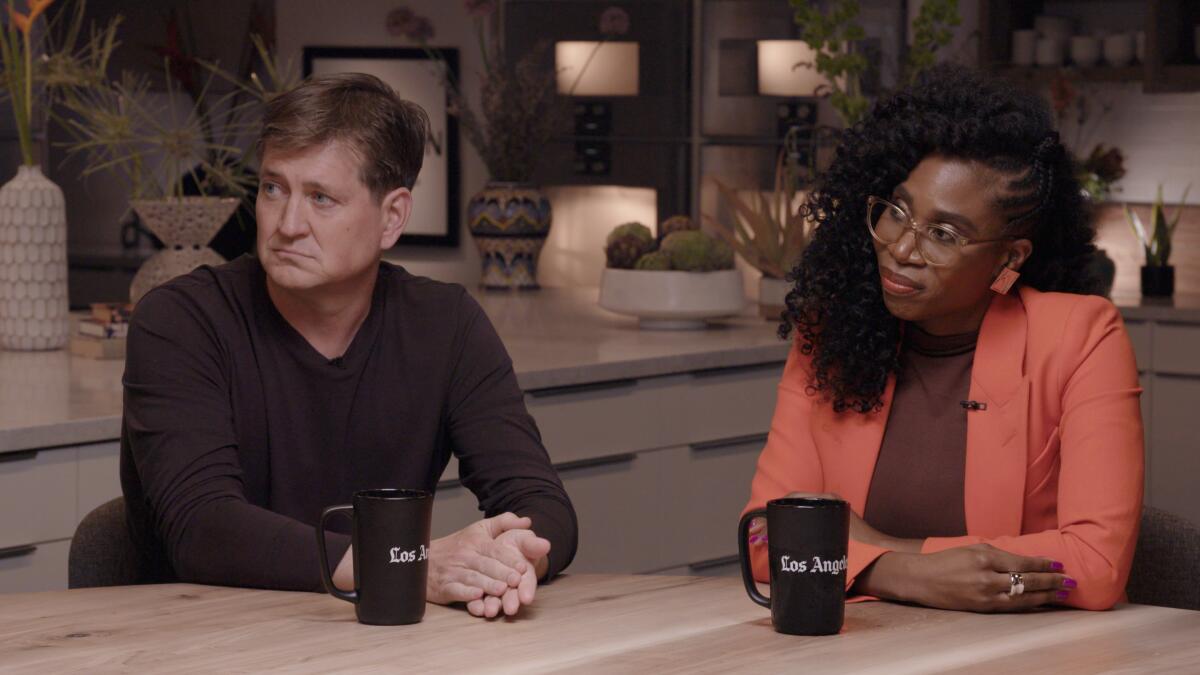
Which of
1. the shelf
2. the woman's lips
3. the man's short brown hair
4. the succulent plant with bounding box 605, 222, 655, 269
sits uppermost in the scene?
the shelf

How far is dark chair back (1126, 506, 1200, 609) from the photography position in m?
1.99

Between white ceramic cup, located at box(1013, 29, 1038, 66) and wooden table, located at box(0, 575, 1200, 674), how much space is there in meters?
3.94

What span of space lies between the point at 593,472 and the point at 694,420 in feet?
0.93

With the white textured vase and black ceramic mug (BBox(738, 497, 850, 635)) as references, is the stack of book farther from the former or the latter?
black ceramic mug (BBox(738, 497, 850, 635))

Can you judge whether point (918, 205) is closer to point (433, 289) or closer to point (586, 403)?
point (433, 289)

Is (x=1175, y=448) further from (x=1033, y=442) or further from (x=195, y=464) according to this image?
(x=195, y=464)

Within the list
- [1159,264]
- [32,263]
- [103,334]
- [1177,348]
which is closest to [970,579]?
[103,334]

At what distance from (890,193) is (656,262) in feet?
5.89

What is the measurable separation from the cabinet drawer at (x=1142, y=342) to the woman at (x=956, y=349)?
108 inches

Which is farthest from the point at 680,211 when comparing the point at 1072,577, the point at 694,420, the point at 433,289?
the point at 1072,577

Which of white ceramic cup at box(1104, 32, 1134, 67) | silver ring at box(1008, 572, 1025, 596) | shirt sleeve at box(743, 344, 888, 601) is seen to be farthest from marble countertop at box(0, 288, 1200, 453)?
silver ring at box(1008, 572, 1025, 596)

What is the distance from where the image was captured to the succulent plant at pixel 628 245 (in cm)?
401

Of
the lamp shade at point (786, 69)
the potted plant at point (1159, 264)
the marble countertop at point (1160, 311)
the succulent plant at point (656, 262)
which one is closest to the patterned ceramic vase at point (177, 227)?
the succulent plant at point (656, 262)

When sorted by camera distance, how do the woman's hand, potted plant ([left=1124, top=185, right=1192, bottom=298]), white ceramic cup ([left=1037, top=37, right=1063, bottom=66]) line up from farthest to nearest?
white ceramic cup ([left=1037, top=37, right=1063, bottom=66])
potted plant ([left=1124, top=185, right=1192, bottom=298])
the woman's hand
